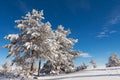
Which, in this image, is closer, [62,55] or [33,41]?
[33,41]

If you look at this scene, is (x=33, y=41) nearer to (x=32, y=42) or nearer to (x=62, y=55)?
(x=32, y=42)

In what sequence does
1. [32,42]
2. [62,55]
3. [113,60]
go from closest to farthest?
[32,42]
[62,55]
[113,60]

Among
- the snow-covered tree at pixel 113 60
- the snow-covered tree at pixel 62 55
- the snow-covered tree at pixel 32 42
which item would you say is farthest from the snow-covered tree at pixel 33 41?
the snow-covered tree at pixel 113 60

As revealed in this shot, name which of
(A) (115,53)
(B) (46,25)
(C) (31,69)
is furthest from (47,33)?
(A) (115,53)

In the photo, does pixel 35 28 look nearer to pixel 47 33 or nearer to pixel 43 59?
pixel 47 33

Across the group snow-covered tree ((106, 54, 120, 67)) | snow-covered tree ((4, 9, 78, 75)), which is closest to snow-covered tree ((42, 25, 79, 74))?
snow-covered tree ((4, 9, 78, 75))

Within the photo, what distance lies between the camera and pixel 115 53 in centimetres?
6006

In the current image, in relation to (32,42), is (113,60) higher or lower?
higher

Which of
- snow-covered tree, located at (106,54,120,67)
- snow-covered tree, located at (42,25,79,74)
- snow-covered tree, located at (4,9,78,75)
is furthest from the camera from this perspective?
snow-covered tree, located at (106,54,120,67)

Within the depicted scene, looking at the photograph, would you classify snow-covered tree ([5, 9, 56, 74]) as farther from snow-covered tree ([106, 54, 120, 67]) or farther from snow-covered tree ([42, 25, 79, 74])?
snow-covered tree ([106, 54, 120, 67])

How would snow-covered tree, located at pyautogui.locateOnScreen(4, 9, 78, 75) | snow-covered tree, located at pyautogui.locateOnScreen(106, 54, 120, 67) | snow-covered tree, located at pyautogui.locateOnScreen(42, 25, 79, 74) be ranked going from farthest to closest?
snow-covered tree, located at pyautogui.locateOnScreen(106, 54, 120, 67), snow-covered tree, located at pyautogui.locateOnScreen(42, 25, 79, 74), snow-covered tree, located at pyautogui.locateOnScreen(4, 9, 78, 75)

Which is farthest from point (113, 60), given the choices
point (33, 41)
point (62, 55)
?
point (33, 41)

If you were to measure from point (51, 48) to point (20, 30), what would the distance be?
22.4 ft

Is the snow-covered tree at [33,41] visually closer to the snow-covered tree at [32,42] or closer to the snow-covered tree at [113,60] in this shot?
the snow-covered tree at [32,42]
